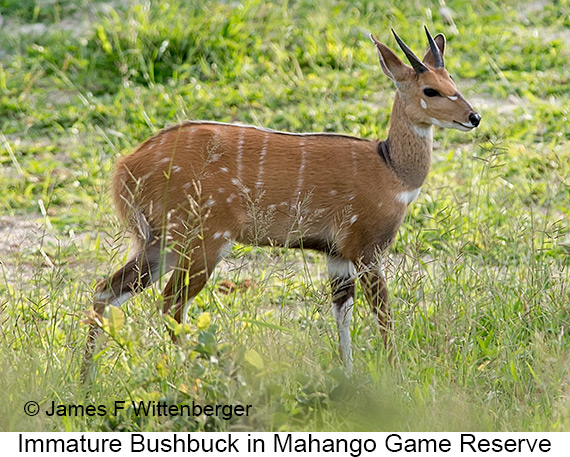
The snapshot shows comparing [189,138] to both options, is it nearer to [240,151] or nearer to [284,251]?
[240,151]

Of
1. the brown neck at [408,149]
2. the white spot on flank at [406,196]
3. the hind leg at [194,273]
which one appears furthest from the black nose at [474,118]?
the hind leg at [194,273]

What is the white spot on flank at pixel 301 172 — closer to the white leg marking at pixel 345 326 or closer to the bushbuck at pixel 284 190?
the bushbuck at pixel 284 190

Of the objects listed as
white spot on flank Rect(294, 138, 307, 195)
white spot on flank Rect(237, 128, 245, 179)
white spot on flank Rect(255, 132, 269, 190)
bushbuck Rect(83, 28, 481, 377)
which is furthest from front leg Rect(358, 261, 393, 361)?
white spot on flank Rect(237, 128, 245, 179)

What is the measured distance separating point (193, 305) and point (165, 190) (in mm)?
980

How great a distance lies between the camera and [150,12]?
8.60 metres

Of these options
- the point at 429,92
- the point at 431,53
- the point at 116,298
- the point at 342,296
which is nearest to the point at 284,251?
the point at 342,296

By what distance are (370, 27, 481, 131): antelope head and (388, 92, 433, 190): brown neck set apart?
4 centimetres

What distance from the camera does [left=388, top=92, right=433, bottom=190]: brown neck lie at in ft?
16.1

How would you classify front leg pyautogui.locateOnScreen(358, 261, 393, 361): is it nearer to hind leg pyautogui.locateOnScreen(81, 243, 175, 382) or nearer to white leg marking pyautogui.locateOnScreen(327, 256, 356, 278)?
white leg marking pyautogui.locateOnScreen(327, 256, 356, 278)

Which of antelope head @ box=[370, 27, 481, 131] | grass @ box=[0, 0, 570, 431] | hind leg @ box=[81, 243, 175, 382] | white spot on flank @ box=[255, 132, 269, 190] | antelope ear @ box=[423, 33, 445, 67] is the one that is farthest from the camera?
antelope ear @ box=[423, 33, 445, 67]

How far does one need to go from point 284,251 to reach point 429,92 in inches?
39.5

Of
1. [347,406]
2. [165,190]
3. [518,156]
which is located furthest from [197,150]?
[518,156]

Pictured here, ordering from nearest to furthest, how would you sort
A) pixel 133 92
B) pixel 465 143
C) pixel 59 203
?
1. pixel 59 203
2. pixel 465 143
3. pixel 133 92
